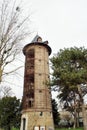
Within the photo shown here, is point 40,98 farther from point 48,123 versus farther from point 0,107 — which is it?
point 0,107

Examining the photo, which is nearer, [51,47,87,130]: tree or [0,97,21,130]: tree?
[51,47,87,130]: tree

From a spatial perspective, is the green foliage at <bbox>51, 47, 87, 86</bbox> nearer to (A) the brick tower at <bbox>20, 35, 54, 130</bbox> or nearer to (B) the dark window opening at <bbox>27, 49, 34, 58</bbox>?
(A) the brick tower at <bbox>20, 35, 54, 130</bbox>

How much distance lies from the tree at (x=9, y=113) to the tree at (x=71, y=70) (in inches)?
627

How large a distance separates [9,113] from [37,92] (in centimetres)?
980

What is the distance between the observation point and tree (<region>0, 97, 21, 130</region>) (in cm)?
3969

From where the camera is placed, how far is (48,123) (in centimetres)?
3288

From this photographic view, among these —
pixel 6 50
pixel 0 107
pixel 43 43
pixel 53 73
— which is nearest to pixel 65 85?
pixel 53 73

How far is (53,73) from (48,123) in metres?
9.97

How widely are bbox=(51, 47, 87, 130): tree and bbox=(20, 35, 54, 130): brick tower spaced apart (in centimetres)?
354

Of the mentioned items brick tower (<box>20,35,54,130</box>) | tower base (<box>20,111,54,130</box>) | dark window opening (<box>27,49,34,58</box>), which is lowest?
tower base (<box>20,111,54,130</box>)

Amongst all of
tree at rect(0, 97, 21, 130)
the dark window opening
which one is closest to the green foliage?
the dark window opening

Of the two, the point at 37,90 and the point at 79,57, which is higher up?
the point at 79,57

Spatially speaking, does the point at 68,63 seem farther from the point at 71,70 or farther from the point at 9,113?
the point at 9,113

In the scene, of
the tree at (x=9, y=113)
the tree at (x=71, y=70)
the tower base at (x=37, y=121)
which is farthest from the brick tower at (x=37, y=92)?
the tree at (x=9, y=113)
